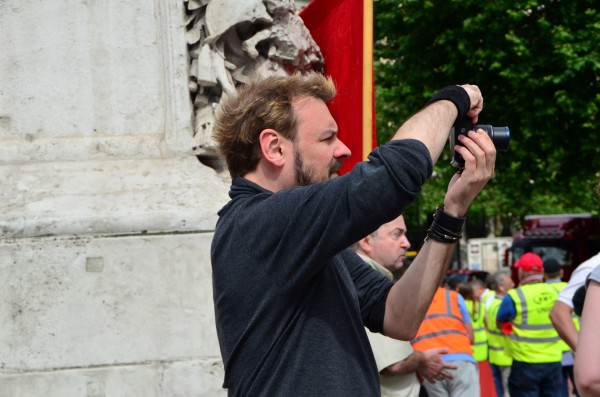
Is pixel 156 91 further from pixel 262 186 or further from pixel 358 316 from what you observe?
pixel 358 316

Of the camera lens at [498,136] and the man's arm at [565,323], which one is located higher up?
the camera lens at [498,136]

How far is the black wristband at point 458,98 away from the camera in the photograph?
8.04 feet

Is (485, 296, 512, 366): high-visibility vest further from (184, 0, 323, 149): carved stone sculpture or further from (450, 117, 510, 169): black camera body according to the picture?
(450, 117, 510, 169): black camera body

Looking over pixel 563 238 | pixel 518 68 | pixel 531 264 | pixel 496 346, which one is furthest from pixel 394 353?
pixel 563 238

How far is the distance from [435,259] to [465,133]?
1.12 feet

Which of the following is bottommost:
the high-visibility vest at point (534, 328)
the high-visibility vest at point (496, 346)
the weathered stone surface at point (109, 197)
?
the high-visibility vest at point (496, 346)

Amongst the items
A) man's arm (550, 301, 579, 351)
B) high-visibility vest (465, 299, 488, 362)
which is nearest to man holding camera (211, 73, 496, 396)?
man's arm (550, 301, 579, 351)

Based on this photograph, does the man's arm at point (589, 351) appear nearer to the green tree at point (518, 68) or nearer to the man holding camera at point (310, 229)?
the man holding camera at point (310, 229)

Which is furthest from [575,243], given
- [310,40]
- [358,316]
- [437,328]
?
[358,316]

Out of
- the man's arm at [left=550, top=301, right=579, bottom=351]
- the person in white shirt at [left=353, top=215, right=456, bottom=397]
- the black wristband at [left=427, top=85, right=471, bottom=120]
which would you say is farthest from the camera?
the man's arm at [left=550, top=301, right=579, bottom=351]

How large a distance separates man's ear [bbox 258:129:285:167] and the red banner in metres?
1.79

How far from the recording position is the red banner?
4418 mm

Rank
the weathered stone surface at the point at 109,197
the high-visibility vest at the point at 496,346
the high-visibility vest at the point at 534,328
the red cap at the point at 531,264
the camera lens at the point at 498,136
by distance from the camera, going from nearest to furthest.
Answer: the camera lens at the point at 498,136 < the weathered stone surface at the point at 109,197 < the high-visibility vest at the point at 534,328 < the red cap at the point at 531,264 < the high-visibility vest at the point at 496,346

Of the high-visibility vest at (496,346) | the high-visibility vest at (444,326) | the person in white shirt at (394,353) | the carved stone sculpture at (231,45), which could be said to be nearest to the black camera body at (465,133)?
the carved stone sculpture at (231,45)
